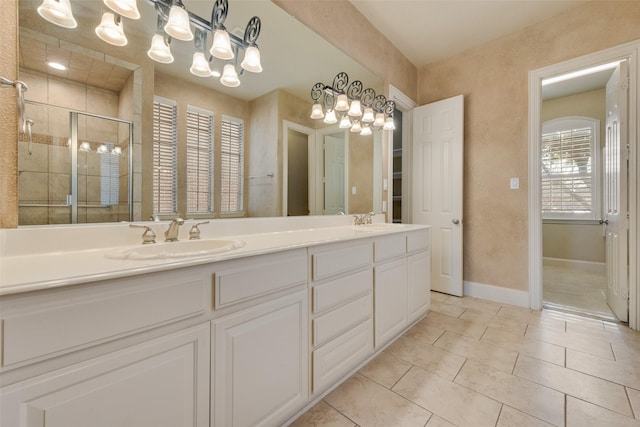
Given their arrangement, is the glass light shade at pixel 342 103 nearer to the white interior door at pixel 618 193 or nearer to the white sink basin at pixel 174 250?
the white sink basin at pixel 174 250

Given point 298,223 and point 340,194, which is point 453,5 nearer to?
point 340,194

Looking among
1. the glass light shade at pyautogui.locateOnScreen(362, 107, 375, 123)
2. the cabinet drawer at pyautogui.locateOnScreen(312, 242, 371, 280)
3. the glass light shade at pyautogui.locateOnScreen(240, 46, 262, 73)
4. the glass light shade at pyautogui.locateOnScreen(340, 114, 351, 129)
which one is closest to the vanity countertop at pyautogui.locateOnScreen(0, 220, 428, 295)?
the cabinet drawer at pyautogui.locateOnScreen(312, 242, 371, 280)

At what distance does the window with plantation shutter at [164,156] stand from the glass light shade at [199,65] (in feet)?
0.69

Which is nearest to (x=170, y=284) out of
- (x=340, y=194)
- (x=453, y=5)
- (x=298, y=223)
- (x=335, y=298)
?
(x=335, y=298)

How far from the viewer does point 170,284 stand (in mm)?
821

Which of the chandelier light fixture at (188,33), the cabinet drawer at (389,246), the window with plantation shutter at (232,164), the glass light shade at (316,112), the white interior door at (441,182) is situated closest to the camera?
the chandelier light fixture at (188,33)

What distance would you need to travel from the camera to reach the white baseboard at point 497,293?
2678mm

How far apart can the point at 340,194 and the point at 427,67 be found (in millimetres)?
2224

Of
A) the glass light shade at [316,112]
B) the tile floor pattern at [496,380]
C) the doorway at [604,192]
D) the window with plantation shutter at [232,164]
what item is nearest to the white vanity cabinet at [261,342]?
the tile floor pattern at [496,380]

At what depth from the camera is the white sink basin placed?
920mm

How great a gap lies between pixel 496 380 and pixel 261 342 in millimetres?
1396

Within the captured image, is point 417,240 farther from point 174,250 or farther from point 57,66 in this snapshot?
point 57,66

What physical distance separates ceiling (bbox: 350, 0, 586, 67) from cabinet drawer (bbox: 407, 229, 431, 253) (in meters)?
1.97

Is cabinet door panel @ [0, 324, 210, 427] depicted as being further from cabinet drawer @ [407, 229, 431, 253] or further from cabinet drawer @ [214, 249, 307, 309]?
cabinet drawer @ [407, 229, 431, 253]
